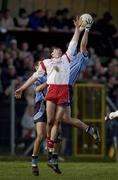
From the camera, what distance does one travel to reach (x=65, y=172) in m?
17.0

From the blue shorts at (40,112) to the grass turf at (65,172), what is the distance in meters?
0.89

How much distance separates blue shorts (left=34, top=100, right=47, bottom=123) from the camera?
1694 centimetres

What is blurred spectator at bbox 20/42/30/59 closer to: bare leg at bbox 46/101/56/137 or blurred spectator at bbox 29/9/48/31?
blurred spectator at bbox 29/9/48/31

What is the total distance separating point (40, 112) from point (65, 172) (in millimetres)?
1104

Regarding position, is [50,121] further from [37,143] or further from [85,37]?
[85,37]

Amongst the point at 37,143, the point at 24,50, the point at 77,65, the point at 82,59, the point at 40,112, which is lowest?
the point at 37,143

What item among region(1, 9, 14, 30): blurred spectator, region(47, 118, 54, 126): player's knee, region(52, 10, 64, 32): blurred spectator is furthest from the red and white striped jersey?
region(52, 10, 64, 32): blurred spectator

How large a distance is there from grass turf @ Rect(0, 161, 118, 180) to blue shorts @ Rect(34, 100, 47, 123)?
2.94 feet

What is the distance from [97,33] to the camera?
98.0 ft

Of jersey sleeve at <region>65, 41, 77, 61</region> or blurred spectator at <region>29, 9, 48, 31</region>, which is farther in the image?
blurred spectator at <region>29, 9, 48, 31</region>

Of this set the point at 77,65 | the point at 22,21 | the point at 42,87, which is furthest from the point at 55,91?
the point at 22,21

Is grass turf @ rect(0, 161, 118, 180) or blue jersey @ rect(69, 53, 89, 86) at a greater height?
blue jersey @ rect(69, 53, 89, 86)

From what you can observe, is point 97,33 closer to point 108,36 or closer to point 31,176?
point 108,36

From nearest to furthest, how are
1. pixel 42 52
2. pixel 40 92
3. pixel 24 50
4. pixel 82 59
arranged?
pixel 40 92 < pixel 82 59 < pixel 24 50 < pixel 42 52
